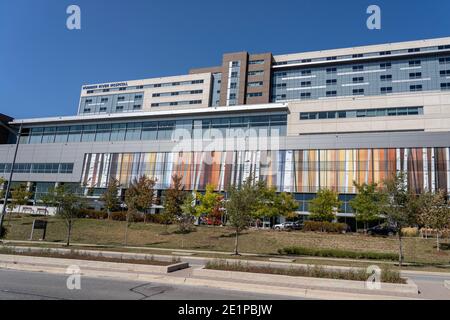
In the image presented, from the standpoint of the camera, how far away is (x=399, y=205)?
24188mm

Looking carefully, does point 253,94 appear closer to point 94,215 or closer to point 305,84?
point 305,84

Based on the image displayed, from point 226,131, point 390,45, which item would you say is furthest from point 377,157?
point 390,45

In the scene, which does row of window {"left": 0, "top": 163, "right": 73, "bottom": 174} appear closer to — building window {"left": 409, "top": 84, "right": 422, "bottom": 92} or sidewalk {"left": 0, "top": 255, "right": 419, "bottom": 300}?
sidewalk {"left": 0, "top": 255, "right": 419, "bottom": 300}

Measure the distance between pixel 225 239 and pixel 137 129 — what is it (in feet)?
138

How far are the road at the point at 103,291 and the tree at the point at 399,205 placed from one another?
16.1 meters

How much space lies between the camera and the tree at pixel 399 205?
77.8ft

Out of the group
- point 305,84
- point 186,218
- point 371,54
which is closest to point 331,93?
point 305,84

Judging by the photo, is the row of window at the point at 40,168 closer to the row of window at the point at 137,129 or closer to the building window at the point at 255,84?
the row of window at the point at 137,129

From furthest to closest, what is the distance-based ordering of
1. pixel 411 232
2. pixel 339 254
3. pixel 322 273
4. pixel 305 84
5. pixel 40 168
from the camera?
1. pixel 305 84
2. pixel 40 168
3. pixel 411 232
4. pixel 339 254
5. pixel 322 273

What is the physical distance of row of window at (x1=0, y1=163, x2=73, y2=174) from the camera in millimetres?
70750

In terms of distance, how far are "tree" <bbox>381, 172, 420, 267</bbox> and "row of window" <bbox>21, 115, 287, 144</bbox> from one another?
39312 mm

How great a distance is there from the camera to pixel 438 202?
32.5 m
